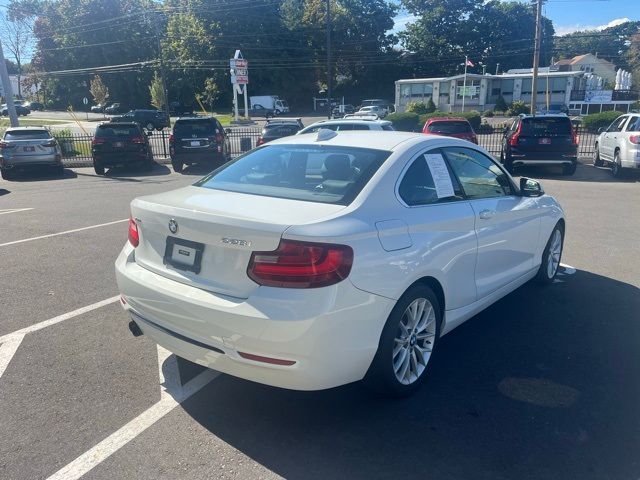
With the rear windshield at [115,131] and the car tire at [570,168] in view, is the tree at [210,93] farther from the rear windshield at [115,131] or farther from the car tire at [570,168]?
the car tire at [570,168]

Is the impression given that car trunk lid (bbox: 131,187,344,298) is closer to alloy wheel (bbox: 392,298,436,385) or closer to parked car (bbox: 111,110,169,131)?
alloy wheel (bbox: 392,298,436,385)

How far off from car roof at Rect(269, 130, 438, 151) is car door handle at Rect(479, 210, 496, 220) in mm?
663

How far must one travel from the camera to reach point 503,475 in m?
2.85

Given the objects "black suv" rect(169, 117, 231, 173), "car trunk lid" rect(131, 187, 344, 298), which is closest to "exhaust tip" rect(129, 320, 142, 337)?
"car trunk lid" rect(131, 187, 344, 298)

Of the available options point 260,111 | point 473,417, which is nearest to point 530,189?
point 473,417

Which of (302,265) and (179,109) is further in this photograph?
(179,109)

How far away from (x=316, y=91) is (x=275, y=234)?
7743 centimetres

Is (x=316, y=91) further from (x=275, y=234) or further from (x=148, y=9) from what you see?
(x=275, y=234)

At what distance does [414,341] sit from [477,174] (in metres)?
1.73

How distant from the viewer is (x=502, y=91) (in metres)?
63.2

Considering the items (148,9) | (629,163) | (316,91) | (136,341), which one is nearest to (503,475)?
(136,341)

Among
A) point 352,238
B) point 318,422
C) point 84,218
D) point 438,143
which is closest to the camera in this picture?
point 352,238

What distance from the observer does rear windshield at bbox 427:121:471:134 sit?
17.2 m

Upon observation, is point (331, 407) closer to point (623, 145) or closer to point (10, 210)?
point (10, 210)
